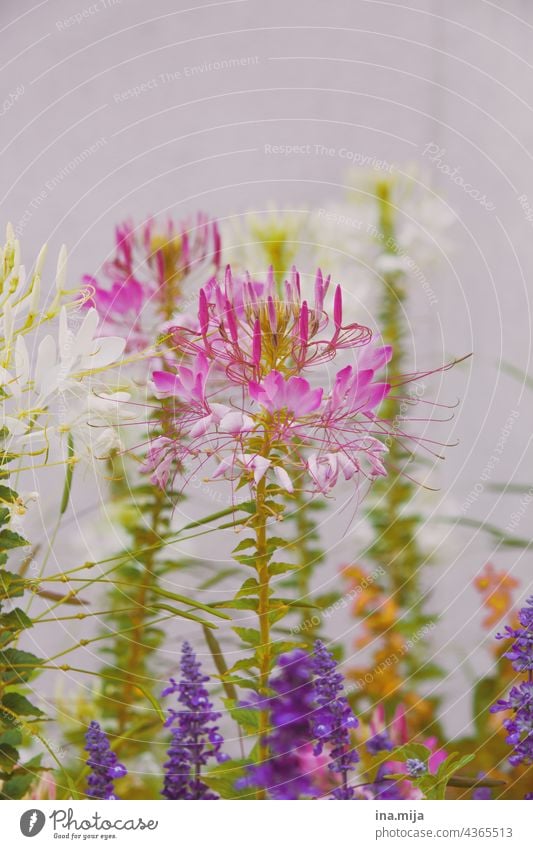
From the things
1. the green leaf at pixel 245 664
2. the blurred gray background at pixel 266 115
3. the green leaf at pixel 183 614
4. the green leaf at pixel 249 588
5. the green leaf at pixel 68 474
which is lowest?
the green leaf at pixel 245 664

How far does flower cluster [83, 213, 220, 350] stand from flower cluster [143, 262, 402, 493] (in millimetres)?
31

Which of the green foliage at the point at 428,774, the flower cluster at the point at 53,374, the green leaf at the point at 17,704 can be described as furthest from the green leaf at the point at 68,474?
the green foliage at the point at 428,774

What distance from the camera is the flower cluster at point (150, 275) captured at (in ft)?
2.00

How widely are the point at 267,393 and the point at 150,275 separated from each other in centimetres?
14

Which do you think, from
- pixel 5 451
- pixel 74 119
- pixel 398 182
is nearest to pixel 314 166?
pixel 398 182

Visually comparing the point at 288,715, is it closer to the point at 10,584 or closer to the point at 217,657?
the point at 217,657

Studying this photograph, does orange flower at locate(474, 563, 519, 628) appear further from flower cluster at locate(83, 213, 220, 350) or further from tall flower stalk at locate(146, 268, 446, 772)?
flower cluster at locate(83, 213, 220, 350)

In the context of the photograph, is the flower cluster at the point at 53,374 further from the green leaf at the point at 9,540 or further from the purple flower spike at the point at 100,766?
the purple flower spike at the point at 100,766

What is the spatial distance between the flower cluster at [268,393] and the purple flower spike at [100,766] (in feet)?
0.54

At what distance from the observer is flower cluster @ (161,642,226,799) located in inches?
22.1

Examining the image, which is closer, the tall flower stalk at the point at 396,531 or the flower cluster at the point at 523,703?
the flower cluster at the point at 523,703

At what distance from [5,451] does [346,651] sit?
0.27 m

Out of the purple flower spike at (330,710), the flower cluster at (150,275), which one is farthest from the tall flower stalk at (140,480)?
the purple flower spike at (330,710)

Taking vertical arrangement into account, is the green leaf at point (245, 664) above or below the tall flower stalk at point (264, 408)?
below
